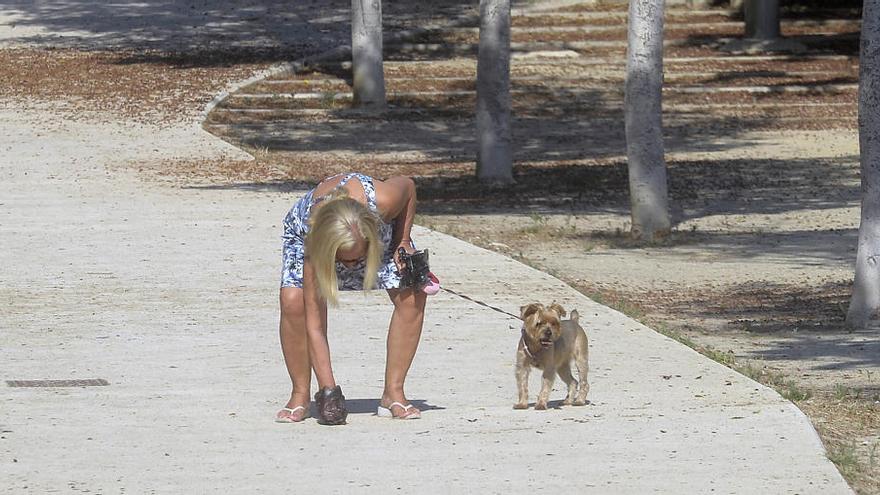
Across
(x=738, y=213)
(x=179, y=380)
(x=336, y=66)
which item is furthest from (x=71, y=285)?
(x=336, y=66)

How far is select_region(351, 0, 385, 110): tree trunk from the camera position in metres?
25.4

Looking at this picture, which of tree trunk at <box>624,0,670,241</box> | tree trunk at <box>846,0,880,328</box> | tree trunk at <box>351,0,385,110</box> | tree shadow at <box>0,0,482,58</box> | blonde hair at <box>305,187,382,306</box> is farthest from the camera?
tree shadow at <box>0,0,482,58</box>

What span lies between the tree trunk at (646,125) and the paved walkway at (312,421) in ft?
10.6

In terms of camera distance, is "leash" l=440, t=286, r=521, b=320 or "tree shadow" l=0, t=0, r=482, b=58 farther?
"tree shadow" l=0, t=0, r=482, b=58

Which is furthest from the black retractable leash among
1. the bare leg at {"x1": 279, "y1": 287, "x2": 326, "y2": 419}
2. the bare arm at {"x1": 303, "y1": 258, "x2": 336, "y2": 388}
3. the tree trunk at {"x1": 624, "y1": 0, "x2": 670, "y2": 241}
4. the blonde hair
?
the tree trunk at {"x1": 624, "y1": 0, "x2": 670, "y2": 241}

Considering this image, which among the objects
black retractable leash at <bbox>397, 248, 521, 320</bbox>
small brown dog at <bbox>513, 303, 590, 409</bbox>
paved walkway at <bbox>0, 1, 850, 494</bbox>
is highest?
black retractable leash at <bbox>397, 248, 521, 320</bbox>

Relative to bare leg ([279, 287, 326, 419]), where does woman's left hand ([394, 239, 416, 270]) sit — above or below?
above

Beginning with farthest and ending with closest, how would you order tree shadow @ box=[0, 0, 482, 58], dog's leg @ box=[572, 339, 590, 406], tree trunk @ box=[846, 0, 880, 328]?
tree shadow @ box=[0, 0, 482, 58], tree trunk @ box=[846, 0, 880, 328], dog's leg @ box=[572, 339, 590, 406]

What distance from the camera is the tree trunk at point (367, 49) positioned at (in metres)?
25.4

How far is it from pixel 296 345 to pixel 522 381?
108 centimetres

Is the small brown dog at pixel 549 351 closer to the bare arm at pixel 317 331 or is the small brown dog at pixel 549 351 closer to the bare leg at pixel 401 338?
the bare leg at pixel 401 338

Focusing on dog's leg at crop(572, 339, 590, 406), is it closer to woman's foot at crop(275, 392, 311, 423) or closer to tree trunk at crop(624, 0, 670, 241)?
woman's foot at crop(275, 392, 311, 423)

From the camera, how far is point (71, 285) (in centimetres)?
1144

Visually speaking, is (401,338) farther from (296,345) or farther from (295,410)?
(295,410)
